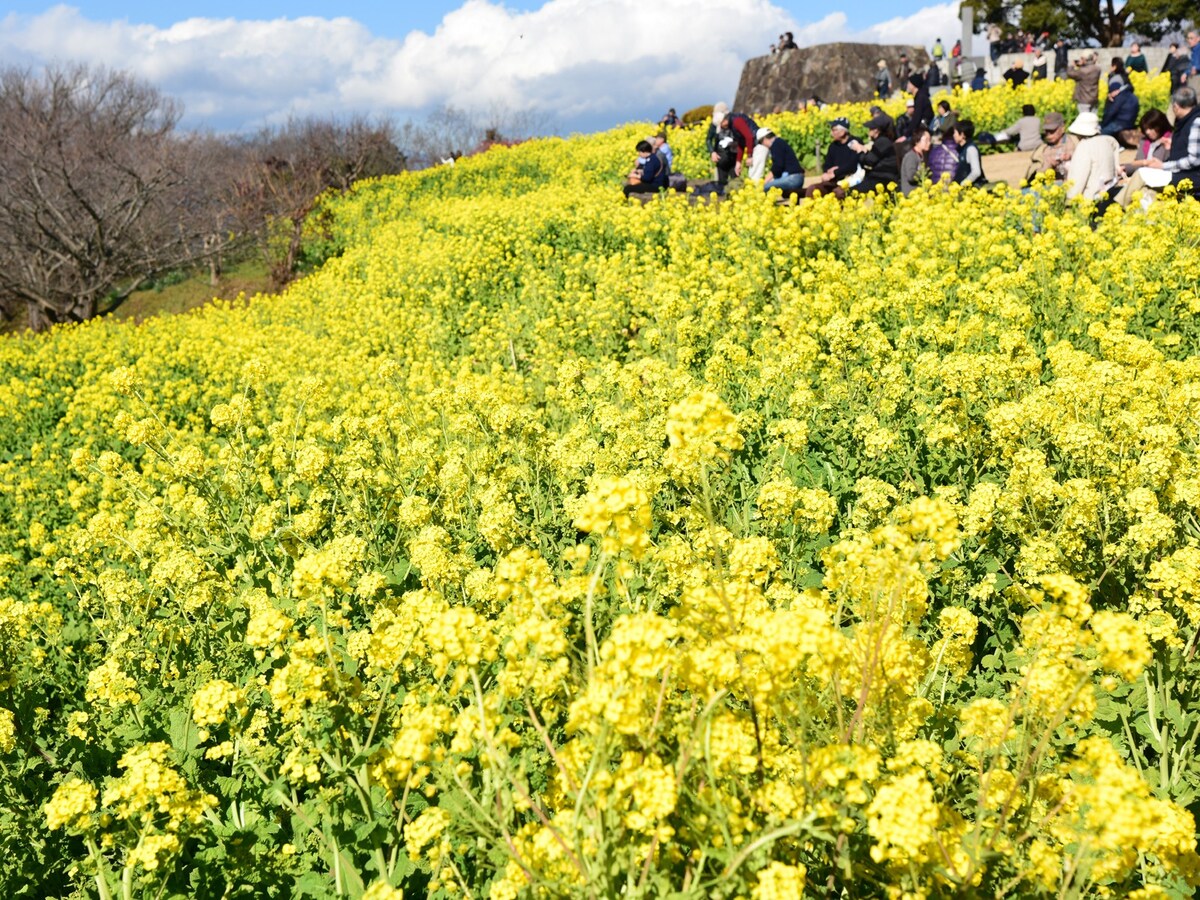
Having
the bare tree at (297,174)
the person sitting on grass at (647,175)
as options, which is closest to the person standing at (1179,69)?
the person sitting on grass at (647,175)

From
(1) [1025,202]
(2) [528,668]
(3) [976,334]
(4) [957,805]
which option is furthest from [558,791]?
(1) [1025,202]

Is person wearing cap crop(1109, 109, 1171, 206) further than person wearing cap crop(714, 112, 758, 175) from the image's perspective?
No

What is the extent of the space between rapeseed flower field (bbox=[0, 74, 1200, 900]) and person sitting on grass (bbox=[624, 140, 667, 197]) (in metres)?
7.37

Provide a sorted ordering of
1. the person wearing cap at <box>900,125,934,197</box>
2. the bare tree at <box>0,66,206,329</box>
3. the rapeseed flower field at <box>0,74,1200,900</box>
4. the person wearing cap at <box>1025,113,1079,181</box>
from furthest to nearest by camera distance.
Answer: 1. the bare tree at <box>0,66,206,329</box>
2. the person wearing cap at <box>900,125,934,197</box>
3. the person wearing cap at <box>1025,113,1079,181</box>
4. the rapeseed flower field at <box>0,74,1200,900</box>

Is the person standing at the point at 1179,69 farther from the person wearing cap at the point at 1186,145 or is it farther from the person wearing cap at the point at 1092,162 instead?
the person wearing cap at the point at 1092,162

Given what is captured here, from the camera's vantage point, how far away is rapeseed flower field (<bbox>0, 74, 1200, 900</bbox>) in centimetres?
218

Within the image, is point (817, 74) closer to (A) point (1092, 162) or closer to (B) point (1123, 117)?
(B) point (1123, 117)

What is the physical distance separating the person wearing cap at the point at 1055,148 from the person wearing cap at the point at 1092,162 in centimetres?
100

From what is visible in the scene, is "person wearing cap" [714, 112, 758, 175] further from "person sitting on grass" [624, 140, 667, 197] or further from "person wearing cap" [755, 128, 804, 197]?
"person wearing cap" [755, 128, 804, 197]

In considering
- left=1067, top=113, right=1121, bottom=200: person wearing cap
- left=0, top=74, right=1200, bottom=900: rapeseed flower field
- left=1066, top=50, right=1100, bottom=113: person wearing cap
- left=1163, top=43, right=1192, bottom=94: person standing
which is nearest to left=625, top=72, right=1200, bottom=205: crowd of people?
left=1067, top=113, right=1121, bottom=200: person wearing cap

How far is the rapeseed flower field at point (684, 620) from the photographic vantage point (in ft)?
7.16

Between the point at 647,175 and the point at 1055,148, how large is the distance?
23.4ft

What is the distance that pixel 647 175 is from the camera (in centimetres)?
1598

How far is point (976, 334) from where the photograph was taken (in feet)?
21.1
